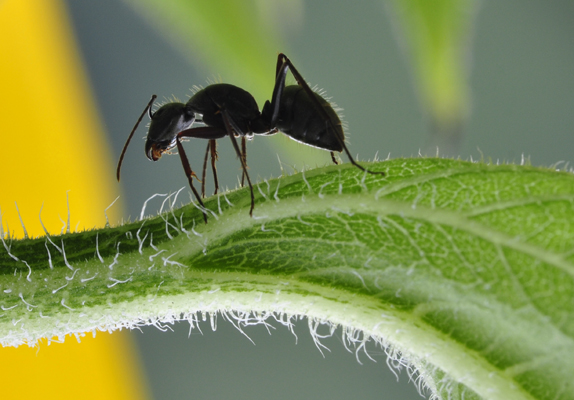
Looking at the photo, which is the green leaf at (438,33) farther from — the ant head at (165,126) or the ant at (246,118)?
the ant head at (165,126)

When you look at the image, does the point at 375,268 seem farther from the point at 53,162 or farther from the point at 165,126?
the point at 53,162

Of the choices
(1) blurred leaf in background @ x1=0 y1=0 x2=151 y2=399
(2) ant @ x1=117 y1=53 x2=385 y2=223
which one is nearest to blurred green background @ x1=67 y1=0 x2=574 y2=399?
(1) blurred leaf in background @ x1=0 y1=0 x2=151 y2=399

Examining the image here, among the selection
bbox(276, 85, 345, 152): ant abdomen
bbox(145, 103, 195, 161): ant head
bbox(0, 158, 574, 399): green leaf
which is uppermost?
bbox(276, 85, 345, 152): ant abdomen

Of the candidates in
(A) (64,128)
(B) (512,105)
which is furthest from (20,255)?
(B) (512,105)

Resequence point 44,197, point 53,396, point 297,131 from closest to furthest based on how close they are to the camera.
Answer: point 297,131
point 53,396
point 44,197

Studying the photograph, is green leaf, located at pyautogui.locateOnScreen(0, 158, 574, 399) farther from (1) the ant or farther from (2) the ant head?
(2) the ant head

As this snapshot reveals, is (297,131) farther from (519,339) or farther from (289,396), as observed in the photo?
(289,396)
